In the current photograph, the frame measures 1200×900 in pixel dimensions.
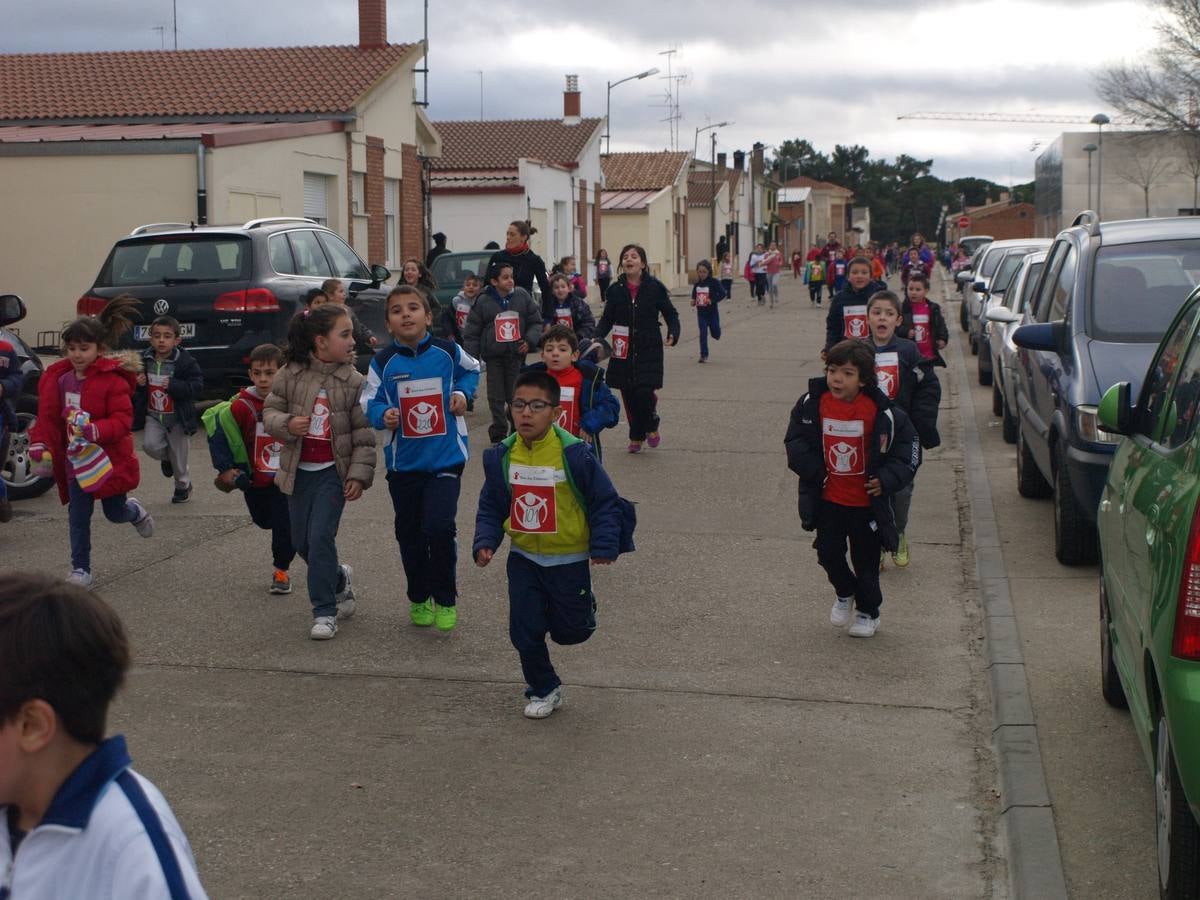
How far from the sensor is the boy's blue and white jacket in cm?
715

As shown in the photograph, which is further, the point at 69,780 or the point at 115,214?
the point at 115,214

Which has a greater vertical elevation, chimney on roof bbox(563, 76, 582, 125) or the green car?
chimney on roof bbox(563, 76, 582, 125)

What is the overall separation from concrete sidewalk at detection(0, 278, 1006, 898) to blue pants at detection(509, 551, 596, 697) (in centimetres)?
25

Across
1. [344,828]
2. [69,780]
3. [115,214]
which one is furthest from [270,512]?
[115,214]

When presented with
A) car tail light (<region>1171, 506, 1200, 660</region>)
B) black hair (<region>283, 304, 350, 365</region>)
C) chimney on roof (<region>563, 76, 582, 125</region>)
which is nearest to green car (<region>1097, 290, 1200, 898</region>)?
car tail light (<region>1171, 506, 1200, 660</region>)

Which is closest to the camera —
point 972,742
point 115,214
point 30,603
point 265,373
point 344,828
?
point 30,603

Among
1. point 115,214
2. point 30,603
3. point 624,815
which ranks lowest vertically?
point 624,815

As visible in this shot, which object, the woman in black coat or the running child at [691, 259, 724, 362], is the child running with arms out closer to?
the woman in black coat

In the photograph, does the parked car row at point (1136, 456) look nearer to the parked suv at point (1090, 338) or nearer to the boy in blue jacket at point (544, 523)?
the parked suv at point (1090, 338)

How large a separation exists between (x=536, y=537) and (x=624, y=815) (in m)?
1.32

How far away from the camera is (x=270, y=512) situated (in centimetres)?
811

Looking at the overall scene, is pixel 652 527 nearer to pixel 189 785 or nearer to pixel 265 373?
pixel 265 373

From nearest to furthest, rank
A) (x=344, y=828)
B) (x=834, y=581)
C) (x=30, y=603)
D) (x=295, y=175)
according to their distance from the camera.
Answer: (x=30, y=603), (x=344, y=828), (x=834, y=581), (x=295, y=175)

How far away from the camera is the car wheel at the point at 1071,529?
27.6 ft
